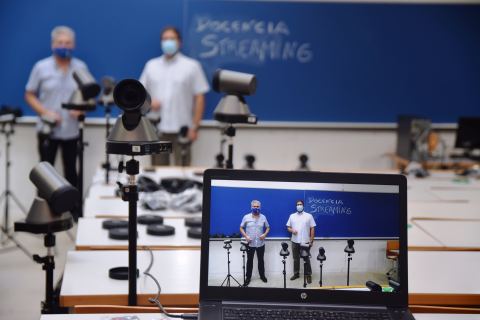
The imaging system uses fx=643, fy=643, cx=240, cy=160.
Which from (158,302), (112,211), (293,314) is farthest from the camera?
(112,211)

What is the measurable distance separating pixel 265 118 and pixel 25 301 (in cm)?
297

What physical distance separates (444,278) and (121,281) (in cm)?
110

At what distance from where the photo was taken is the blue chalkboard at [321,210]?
5.55 feet

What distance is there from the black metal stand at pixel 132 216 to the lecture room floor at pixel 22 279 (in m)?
1.48

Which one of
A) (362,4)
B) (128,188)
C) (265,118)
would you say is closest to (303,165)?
(265,118)

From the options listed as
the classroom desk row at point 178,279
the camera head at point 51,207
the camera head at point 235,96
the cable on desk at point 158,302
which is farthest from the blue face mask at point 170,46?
the camera head at point 51,207

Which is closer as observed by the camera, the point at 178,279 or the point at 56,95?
the point at 178,279

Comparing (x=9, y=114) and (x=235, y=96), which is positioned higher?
(x=9, y=114)

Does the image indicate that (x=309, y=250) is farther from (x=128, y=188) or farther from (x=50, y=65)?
(x=50, y=65)

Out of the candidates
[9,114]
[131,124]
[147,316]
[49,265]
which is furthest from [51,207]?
[9,114]

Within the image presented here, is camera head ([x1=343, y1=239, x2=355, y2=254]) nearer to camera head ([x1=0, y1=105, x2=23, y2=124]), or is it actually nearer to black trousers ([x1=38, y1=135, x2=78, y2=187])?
camera head ([x1=0, y1=105, x2=23, y2=124])

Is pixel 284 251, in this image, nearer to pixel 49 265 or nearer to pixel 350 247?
pixel 350 247

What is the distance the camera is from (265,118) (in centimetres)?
609

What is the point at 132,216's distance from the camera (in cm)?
188
